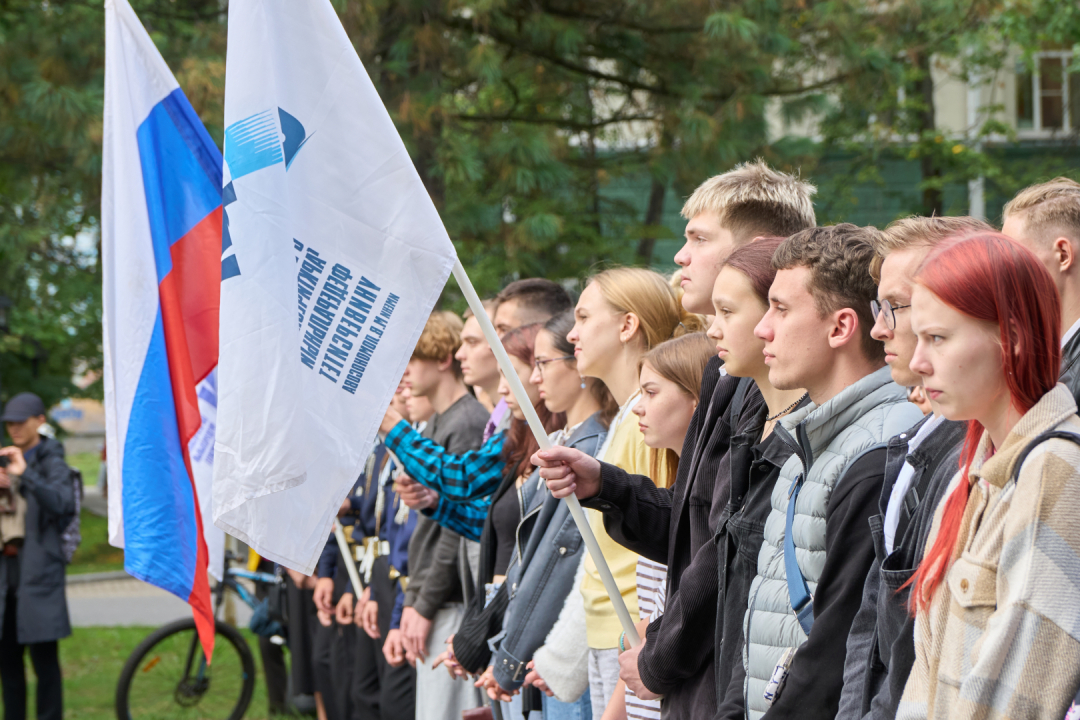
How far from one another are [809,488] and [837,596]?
269 mm

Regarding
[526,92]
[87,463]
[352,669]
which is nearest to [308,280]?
[352,669]

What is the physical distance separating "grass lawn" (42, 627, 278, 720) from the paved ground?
811mm

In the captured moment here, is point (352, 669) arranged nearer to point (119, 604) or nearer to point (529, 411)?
point (529, 411)

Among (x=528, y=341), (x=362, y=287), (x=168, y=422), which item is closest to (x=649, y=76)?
(x=528, y=341)

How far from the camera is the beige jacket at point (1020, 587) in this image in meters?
1.84

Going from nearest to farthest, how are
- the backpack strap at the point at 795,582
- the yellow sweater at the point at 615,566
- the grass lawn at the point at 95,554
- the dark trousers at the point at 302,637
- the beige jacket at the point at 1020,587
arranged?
the beige jacket at the point at 1020,587 < the backpack strap at the point at 795,582 < the yellow sweater at the point at 615,566 < the dark trousers at the point at 302,637 < the grass lawn at the point at 95,554

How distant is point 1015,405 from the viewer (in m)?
2.01

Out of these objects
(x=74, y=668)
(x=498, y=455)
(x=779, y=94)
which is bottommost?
(x=74, y=668)

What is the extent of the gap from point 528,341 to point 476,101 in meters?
5.28

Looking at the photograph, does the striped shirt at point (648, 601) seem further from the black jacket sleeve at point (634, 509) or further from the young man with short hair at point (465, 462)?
the young man with short hair at point (465, 462)

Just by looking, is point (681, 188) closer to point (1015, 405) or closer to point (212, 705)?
point (212, 705)

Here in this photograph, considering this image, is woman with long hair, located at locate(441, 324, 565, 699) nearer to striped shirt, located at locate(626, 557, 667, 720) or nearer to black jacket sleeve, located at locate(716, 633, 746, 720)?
striped shirt, located at locate(626, 557, 667, 720)

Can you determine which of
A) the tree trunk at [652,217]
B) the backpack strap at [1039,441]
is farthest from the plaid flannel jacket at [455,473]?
the tree trunk at [652,217]

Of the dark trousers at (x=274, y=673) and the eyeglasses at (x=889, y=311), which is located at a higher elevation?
the eyeglasses at (x=889, y=311)
